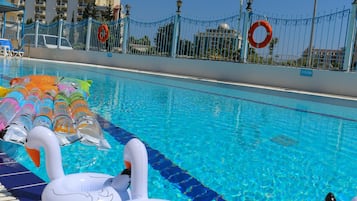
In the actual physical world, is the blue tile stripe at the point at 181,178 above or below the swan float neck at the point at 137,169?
below

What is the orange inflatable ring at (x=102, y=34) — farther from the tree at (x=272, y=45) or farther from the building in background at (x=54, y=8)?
the building in background at (x=54, y=8)

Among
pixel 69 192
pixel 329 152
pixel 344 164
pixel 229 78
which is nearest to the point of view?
pixel 69 192

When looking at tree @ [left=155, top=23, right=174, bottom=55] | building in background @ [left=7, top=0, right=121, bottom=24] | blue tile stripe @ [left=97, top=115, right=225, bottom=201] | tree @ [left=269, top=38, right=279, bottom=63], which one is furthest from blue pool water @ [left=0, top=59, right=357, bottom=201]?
building in background @ [left=7, top=0, right=121, bottom=24]

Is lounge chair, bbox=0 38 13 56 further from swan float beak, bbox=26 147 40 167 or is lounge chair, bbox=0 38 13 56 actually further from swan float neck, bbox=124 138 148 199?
swan float neck, bbox=124 138 148 199

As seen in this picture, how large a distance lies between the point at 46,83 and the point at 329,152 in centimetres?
371

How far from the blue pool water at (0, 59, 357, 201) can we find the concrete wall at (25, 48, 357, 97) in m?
2.17

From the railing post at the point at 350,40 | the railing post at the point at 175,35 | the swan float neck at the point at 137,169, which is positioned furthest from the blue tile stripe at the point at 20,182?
the railing post at the point at 175,35

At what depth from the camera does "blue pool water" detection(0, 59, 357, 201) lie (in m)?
→ 2.89

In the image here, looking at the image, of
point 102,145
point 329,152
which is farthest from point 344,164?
point 102,145

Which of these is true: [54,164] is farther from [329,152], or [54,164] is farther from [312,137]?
[312,137]

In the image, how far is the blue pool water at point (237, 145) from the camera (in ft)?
9.48

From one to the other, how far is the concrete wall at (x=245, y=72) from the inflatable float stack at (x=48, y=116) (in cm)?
820

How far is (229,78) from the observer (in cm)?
1299

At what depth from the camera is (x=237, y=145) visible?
4.16 metres
